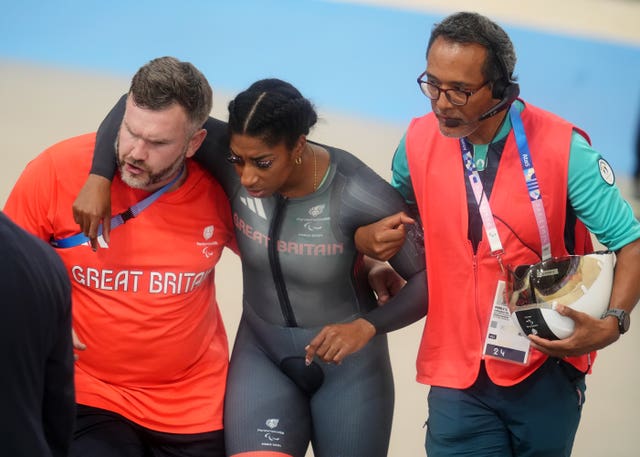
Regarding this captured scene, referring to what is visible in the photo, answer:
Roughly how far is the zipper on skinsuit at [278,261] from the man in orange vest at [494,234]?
11.2 inches

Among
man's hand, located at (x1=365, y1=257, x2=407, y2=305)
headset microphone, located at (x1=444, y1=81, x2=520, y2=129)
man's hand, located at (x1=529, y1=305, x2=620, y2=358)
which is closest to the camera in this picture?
man's hand, located at (x1=529, y1=305, x2=620, y2=358)

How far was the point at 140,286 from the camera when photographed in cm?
348

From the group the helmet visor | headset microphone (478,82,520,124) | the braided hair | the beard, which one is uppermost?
headset microphone (478,82,520,124)

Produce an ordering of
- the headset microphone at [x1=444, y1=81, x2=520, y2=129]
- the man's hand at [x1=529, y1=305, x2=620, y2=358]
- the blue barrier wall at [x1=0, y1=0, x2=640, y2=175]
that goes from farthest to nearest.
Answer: the blue barrier wall at [x1=0, y1=0, x2=640, y2=175] < the headset microphone at [x1=444, y1=81, x2=520, y2=129] < the man's hand at [x1=529, y1=305, x2=620, y2=358]

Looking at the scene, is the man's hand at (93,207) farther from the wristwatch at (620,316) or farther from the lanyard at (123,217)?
the wristwatch at (620,316)

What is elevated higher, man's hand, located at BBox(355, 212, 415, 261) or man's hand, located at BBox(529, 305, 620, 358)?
man's hand, located at BBox(355, 212, 415, 261)

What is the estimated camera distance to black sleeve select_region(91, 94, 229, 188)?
3.43 meters

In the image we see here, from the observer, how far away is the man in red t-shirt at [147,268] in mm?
3355

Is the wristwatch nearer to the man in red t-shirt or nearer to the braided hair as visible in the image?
the braided hair

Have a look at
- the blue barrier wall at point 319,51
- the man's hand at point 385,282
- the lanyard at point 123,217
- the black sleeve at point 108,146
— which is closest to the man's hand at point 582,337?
the man's hand at point 385,282

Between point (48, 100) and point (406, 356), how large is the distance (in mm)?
4724

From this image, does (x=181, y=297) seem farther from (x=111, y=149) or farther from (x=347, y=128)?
(x=347, y=128)

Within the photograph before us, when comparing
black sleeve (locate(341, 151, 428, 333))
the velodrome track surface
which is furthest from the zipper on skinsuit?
the velodrome track surface

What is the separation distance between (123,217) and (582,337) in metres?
1.47
